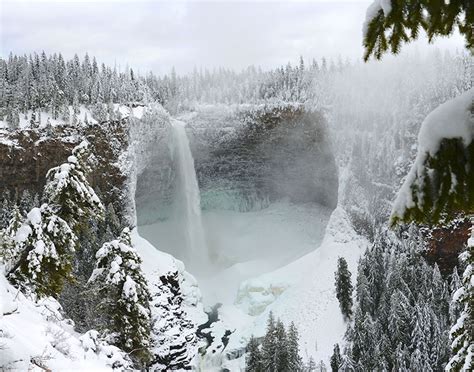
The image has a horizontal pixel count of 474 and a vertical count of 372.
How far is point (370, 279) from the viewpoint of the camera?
127ft

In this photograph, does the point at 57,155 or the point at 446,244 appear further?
the point at 57,155

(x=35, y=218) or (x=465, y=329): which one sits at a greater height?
(x=35, y=218)

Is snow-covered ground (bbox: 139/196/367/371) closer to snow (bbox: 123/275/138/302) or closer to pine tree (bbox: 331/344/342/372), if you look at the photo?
pine tree (bbox: 331/344/342/372)

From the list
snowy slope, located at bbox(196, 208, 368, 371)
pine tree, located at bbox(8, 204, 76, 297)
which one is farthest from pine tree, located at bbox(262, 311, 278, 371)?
pine tree, located at bbox(8, 204, 76, 297)

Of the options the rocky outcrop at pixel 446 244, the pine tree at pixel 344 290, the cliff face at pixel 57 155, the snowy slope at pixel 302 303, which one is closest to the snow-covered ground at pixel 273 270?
the snowy slope at pixel 302 303

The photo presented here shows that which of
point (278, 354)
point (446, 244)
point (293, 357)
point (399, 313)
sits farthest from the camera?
point (446, 244)

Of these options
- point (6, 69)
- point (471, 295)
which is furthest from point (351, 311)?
point (6, 69)

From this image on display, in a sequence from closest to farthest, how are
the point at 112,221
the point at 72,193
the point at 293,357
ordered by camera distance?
the point at 72,193 → the point at 293,357 → the point at 112,221

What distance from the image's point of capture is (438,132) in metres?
2.54

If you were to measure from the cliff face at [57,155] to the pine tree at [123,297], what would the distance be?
29.2m

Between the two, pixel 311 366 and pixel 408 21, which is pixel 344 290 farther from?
pixel 408 21

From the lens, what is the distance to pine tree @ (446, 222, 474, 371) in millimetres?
7876

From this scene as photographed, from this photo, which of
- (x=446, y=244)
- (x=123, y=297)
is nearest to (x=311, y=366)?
(x=446, y=244)

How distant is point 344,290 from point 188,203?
2865 centimetres
